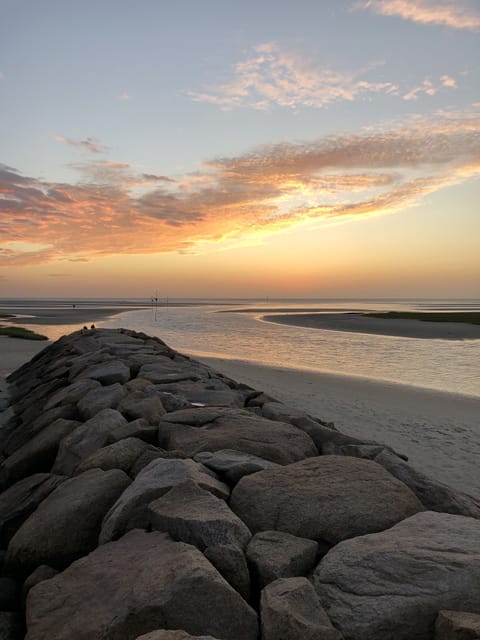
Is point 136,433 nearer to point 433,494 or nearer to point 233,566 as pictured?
point 233,566

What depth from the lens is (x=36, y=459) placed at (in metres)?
6.52

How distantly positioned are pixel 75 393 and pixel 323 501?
577 centimetres

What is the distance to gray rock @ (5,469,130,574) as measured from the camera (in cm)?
405

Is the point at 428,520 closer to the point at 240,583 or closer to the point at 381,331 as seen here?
the point at 240,583

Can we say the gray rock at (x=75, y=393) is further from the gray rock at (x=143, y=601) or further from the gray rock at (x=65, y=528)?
the gray rock at (x=143, y=601)

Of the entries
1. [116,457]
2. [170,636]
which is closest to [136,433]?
[116,457]

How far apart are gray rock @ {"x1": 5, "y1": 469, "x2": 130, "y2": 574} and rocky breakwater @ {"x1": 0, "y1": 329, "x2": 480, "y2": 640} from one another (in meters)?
0.01

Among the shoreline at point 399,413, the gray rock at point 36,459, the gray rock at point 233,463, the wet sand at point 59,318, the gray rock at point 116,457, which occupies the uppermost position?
the gray rock at point 233,463

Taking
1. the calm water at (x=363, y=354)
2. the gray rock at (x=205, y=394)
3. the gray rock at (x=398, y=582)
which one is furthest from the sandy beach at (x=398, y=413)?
the gray rock at (x=398, y=582)

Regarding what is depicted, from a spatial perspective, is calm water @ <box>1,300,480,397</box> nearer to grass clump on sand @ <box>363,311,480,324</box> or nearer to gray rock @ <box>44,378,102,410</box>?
gray rock @ <box>44,378,102,410</box>

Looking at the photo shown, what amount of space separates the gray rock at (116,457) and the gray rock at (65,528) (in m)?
0.41

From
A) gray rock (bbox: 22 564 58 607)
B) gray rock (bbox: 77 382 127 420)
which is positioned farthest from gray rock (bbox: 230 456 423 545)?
gray rock (bbox: 77 382 127 420)

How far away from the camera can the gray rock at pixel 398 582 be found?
9.00 ft

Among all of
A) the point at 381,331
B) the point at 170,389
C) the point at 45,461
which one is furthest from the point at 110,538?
the point at 381,331
